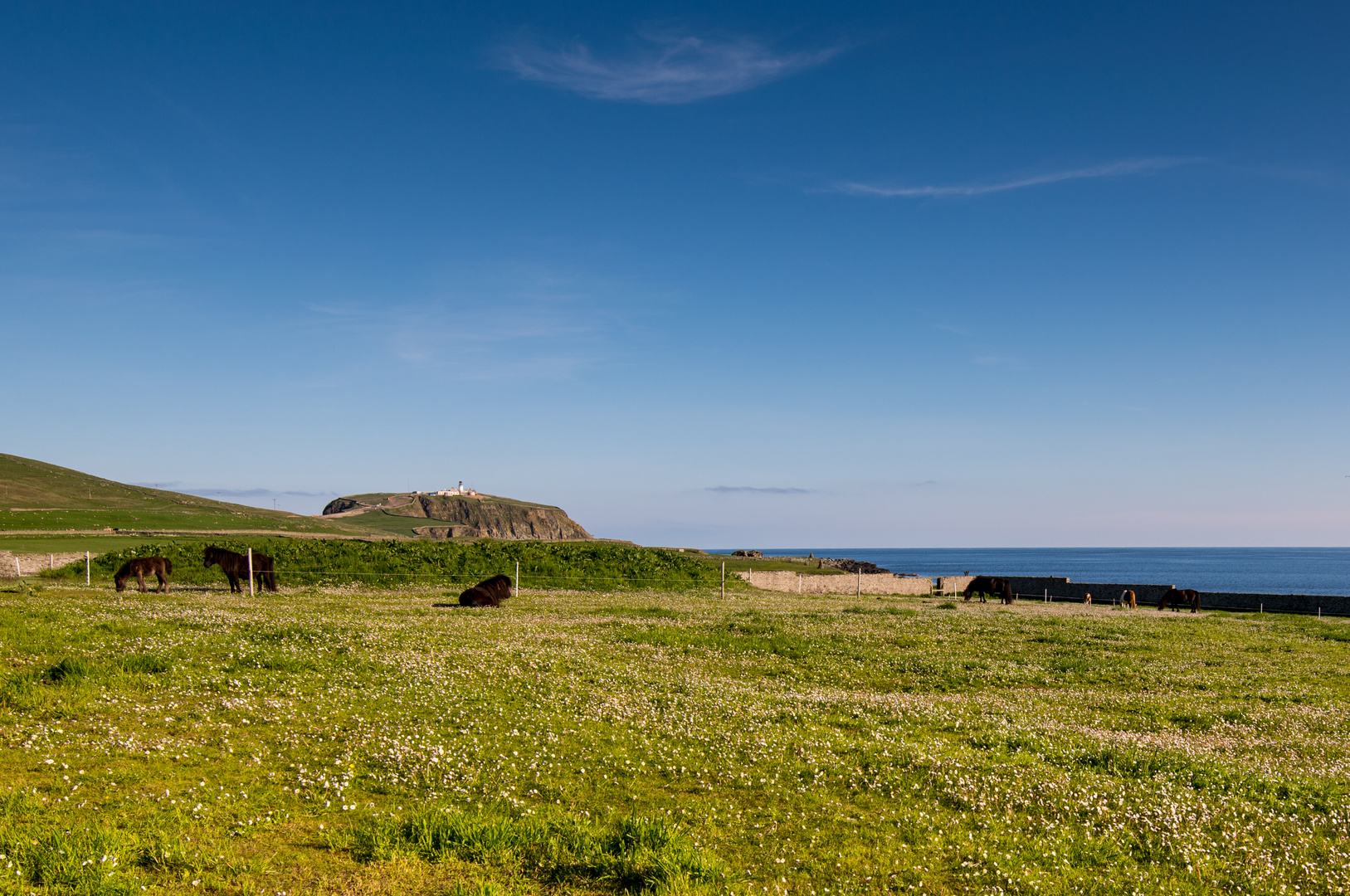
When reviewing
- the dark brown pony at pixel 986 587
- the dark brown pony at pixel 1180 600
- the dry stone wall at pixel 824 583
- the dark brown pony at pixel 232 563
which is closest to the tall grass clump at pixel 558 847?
the dark brown pony at pixel 232 563

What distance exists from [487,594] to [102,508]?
124m

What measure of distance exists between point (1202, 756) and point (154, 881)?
15438 millimetres

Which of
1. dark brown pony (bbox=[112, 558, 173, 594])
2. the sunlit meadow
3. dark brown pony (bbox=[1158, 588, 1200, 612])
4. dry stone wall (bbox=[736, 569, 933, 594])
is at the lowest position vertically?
dry stone wall (bbox=[736, 569, 933, 594])

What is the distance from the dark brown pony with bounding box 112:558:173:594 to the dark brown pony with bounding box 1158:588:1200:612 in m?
66.7

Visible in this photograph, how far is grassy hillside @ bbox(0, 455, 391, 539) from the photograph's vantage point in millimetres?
98500

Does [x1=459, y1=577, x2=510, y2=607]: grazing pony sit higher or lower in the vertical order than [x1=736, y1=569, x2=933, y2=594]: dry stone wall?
higher

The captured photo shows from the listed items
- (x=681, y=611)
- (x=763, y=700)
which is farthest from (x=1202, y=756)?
(x=681, y=611)

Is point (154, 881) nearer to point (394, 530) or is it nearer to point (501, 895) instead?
point (501, 895)

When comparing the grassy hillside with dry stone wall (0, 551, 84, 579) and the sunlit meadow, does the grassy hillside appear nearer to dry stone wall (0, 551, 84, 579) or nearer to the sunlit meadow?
dry stone wall (0, 551, 84, 579)

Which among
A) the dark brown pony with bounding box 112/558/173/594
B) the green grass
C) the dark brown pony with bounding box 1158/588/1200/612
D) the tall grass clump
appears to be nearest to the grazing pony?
the dark brown pony with bounding box 112/558/173/594

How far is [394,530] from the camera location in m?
194

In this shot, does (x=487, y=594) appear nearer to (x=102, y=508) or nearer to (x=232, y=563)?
(x=232, y=563)

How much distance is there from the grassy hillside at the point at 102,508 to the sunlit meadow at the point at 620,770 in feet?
297

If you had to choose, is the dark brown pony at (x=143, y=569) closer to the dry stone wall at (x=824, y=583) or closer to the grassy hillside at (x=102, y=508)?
the dry stone wall at (x=824, y=583)
